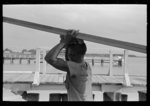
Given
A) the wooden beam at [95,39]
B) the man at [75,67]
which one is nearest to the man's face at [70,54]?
the man at [75,67]

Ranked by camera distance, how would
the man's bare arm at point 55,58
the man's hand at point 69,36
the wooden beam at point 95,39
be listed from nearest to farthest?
the wooden beam at point 95,39 → the man's hand at point 69,36 → the man's bare arm at point 55,58

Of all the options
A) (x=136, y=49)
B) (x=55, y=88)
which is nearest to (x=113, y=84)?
(x=55, y=88)

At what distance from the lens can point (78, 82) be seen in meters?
1.60

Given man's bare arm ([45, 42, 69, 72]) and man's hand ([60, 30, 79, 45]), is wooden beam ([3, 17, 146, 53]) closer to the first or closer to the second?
man's hand ([60, 30, 79, 45])

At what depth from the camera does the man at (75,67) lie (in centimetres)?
159

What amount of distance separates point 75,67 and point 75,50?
0.14 meters

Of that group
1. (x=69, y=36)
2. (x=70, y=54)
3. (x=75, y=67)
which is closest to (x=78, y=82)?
(x=75, y=67)

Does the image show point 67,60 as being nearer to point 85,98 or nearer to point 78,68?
point 78,68

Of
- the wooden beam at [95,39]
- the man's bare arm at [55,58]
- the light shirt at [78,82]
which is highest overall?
the wooden beam at [95,39]

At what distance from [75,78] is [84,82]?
0.08 meters

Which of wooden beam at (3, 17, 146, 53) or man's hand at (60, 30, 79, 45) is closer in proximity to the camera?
wooden beam at (3, 17, 146, 53)

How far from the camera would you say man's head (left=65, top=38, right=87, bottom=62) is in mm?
1597

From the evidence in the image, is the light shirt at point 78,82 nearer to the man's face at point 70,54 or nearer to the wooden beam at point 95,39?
the man's face at point 70,54

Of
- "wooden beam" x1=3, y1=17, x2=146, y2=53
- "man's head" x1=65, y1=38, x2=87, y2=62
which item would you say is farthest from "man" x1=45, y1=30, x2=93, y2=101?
"wooden beam" x1=3, y1=17, x2=146, y2=53
